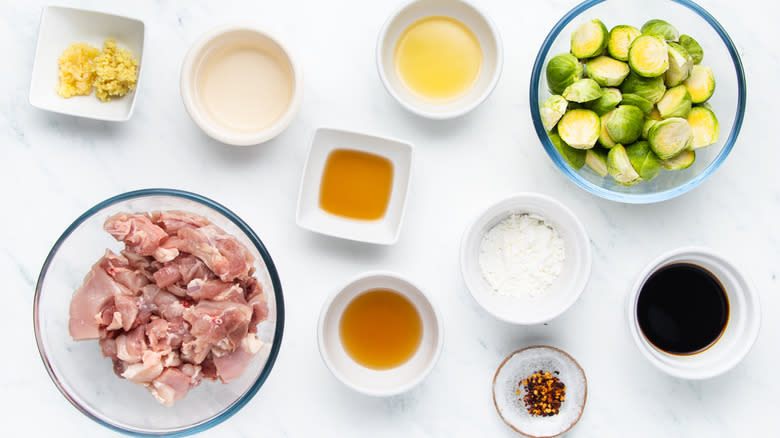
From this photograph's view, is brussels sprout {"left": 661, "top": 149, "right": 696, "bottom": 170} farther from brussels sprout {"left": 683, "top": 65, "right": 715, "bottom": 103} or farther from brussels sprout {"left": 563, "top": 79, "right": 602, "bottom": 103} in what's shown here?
brussels sprout {"left": 563, "top": 79, "right": 602, "bottom": 103}

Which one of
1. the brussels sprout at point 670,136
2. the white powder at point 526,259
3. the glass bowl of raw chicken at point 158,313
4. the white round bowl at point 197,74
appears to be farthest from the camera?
the white powder at point 526,259

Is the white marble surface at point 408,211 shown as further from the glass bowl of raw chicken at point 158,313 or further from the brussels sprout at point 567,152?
the glass bowl of raw chicken at point 158,313

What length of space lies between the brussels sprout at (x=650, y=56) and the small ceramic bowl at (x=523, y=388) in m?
0.90

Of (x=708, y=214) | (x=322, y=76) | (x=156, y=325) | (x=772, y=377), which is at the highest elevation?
(x=322, y=76)

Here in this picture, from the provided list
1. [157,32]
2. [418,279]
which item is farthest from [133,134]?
[418,279]

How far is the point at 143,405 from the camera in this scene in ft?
5.96

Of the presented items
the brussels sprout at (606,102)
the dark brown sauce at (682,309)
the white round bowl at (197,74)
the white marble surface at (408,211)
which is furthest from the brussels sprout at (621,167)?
the white round bowl at (197,74)

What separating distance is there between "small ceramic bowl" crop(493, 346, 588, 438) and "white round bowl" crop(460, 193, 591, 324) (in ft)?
0.49

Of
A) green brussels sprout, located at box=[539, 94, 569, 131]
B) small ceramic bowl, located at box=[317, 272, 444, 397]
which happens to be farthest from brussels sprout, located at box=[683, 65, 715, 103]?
small ceramic bowl, located at box=[317, 272, 444, 397]

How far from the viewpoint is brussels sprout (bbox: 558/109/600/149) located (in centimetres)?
183

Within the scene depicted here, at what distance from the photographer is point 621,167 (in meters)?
1.82

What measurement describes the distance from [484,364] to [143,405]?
106 cm

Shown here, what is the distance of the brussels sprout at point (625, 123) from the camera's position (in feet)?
5.93

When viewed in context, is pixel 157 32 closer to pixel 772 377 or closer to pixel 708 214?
pixel 708 214
